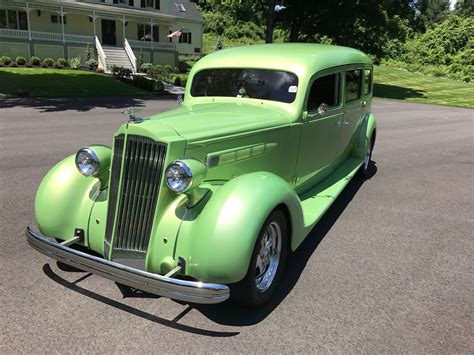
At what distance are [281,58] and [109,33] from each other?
29.1m

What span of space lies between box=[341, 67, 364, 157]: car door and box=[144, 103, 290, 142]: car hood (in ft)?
5.60

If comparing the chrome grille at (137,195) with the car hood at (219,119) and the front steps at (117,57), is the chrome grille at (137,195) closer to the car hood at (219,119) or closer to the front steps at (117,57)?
the car hood at (219,119)

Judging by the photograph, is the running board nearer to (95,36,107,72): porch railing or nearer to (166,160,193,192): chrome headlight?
(166,160,193,192): chrome headlight

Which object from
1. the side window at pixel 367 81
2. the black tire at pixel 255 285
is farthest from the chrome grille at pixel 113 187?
the side window at pixel 367 81

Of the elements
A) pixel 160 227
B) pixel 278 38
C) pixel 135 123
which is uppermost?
pixel 278 38

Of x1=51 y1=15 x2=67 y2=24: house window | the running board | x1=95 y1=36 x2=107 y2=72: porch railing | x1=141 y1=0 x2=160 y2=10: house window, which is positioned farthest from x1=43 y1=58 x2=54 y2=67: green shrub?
the running board

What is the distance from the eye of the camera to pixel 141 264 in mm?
3033

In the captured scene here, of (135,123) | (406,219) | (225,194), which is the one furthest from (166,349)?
(406,219)

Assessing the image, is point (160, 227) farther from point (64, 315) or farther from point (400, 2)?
point (400, 2)

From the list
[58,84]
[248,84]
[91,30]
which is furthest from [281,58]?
[91,30]

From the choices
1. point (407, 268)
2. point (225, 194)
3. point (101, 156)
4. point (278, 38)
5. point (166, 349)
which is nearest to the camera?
point (166, 349)

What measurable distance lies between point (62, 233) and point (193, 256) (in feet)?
4.25

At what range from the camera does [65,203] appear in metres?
3.38

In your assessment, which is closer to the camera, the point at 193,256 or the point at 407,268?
the point at 193,256
